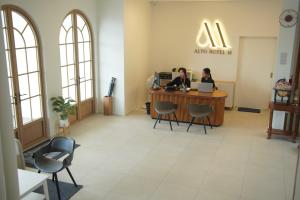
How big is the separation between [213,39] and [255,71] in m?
1.61

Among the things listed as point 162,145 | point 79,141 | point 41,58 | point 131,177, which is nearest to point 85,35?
point 41,58

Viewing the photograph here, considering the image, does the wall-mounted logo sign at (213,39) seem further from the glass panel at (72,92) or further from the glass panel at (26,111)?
the glass panel at (26,111)

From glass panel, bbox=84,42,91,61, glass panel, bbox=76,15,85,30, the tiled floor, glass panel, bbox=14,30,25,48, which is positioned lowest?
the tiled floor

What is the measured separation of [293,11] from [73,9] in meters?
5.06

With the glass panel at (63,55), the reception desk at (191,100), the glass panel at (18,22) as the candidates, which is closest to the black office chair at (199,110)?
the reception desk at (191,100)

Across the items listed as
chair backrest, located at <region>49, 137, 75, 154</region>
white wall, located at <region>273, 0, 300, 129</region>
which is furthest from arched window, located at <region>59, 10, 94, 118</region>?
white wall, located at <region>273, 0, 300, 129</region>

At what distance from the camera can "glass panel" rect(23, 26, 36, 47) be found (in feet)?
20.4

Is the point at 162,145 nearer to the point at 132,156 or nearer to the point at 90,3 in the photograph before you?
the point at 132,156

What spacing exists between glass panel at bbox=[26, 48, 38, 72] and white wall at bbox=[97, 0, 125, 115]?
2.45m

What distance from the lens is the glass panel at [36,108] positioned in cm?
661

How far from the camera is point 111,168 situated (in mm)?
5672

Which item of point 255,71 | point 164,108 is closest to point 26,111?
point 164,108

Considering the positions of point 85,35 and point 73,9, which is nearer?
point 73,9

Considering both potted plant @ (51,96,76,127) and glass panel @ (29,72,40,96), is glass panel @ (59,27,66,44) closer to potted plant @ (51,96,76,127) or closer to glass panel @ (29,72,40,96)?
glass panel @ (29,72,40,96)
